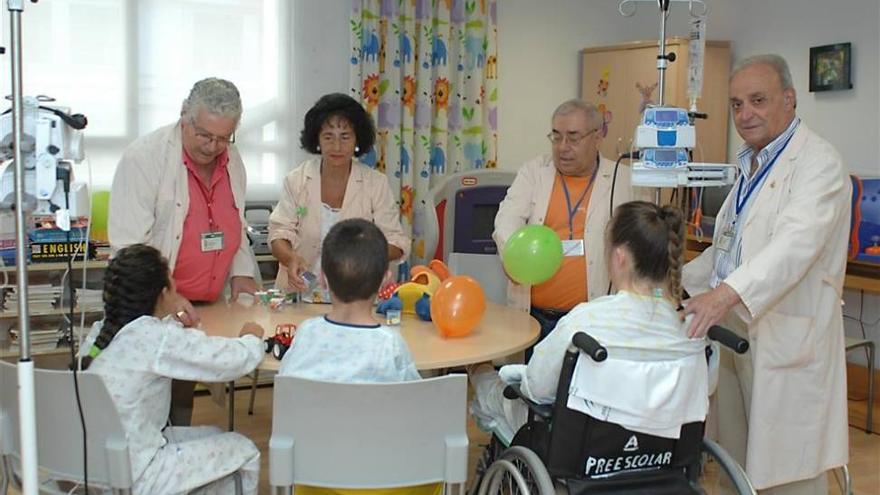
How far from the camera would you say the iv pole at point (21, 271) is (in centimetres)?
157

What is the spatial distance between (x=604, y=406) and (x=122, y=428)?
112 centimetres

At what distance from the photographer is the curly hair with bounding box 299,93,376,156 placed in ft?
11.2

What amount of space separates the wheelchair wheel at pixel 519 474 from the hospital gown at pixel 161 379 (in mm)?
667

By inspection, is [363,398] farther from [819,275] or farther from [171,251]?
[819,275]

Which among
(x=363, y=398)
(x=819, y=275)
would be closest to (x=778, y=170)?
(x=819, y=275)

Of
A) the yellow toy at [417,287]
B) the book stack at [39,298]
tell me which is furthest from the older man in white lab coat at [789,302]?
the book stack at [39,298]

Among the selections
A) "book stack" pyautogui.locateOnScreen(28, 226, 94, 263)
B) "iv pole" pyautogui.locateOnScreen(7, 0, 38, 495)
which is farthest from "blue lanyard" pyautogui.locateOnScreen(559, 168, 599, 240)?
"book stack" pyautogui.locateOnScreen(28, 226, 94, 263)

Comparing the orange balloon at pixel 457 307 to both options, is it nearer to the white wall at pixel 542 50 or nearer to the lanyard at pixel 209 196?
the lanyard at pixel 209 196

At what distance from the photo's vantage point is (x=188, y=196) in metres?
2.81

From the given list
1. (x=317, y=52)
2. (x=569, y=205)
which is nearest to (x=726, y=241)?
(x=569, y=205)

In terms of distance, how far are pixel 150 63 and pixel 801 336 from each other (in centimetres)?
349

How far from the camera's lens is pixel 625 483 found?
2059mm

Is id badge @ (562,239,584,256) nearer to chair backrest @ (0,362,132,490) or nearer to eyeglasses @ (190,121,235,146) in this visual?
eyeglasses @ (190,121,235,146)

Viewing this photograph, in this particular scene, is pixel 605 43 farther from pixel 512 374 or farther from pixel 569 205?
pixel 512 374
